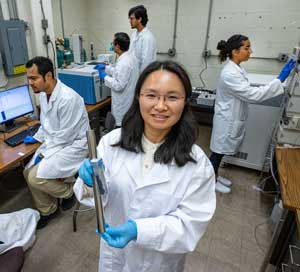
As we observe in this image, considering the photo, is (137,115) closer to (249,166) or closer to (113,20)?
(249,166)

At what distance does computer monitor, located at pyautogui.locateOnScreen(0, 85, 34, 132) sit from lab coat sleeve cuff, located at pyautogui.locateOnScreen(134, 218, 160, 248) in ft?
5.78

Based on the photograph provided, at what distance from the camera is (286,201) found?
3.76 ft

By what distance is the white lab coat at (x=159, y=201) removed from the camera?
0.82m

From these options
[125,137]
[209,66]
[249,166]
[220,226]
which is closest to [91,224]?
[220,226]

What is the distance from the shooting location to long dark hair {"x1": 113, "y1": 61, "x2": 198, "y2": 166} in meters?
0.85

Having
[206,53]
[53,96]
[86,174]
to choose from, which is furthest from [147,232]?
[206,53]

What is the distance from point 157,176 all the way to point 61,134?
3.83ft

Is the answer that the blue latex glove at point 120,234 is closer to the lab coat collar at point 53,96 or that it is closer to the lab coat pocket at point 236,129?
the lab coat collar at point 53,96

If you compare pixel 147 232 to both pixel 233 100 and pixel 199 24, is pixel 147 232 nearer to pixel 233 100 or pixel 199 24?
pixel 233 100

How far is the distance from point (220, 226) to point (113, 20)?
3.33m

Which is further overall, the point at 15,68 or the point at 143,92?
the point at 15,68

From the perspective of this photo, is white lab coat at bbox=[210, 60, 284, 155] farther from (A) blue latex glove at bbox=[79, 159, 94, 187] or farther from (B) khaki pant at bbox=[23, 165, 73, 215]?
(A) blue latex glove at bbox=[79, 159, 94, 187]

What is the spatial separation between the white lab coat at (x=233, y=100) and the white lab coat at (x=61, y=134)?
48.4 inches

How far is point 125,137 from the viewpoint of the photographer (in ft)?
3.03
